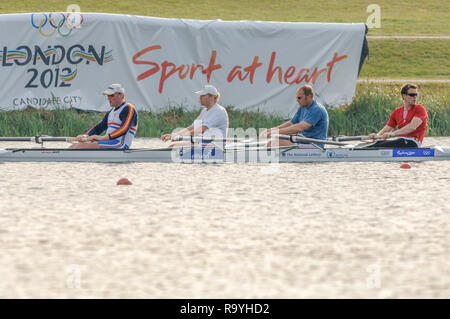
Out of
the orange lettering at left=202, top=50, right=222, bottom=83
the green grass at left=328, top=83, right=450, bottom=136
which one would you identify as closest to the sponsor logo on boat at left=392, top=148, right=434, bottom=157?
the green grass at left=328, top=83, right=450, bottom=136

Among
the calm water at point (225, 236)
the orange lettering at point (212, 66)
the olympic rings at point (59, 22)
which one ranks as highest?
the olympic rings at point (59, 22)

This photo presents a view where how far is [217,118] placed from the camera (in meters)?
13.7

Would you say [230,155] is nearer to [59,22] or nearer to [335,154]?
[335,154]

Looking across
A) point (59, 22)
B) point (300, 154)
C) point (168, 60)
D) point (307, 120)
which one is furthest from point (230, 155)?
point (59, 22)

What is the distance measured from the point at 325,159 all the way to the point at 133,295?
345 inches

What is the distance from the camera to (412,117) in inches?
541

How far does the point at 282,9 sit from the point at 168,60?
1699 inches

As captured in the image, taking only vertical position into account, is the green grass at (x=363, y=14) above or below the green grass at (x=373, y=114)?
above

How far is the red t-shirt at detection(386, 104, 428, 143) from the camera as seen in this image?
44.9 feet

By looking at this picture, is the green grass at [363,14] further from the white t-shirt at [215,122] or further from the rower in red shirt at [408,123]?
the white t-shirt at [215,122]

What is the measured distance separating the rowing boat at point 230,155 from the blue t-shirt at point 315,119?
0.37 m

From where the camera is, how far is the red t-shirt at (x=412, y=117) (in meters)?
13.7

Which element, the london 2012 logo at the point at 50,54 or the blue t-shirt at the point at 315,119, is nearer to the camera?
the blue t-shirt at the point at 315,119

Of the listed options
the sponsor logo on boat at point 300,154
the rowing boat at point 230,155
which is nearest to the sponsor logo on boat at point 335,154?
the rowing boat at point 230,155
